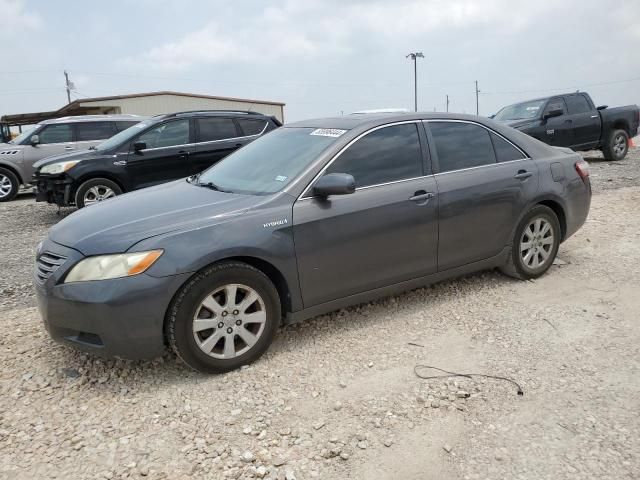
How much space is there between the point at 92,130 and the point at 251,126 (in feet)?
14.4

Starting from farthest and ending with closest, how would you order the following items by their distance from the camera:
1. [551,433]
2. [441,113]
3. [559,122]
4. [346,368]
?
[559,122] → [441,113] → [346,368] → [551,433]

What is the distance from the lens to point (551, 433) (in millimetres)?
2650


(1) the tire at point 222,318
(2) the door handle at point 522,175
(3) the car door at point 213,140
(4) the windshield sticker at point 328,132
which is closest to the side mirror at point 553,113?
(3) the car door at point 213,140

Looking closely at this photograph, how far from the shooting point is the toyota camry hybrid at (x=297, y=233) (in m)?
3.07

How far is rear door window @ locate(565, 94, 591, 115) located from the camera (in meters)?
12.8

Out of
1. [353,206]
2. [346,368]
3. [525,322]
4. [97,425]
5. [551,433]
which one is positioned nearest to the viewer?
[551,433]

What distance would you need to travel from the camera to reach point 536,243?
475 centimetres

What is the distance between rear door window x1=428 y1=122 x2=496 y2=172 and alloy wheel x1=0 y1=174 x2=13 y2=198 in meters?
10.6

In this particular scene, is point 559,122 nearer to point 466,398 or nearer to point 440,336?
point 440,336

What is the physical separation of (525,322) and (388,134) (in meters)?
1.76

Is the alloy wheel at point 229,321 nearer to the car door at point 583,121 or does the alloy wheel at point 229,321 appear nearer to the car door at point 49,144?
the car door at point 49,144

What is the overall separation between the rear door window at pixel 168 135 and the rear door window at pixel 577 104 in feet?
30.3

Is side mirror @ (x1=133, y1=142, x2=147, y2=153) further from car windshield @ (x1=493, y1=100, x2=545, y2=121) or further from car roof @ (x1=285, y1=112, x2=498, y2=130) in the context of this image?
car windshield @ (x1=493, y1=100, x2=545, y2=121)

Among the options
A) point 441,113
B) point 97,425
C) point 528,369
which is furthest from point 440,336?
point 97,425
